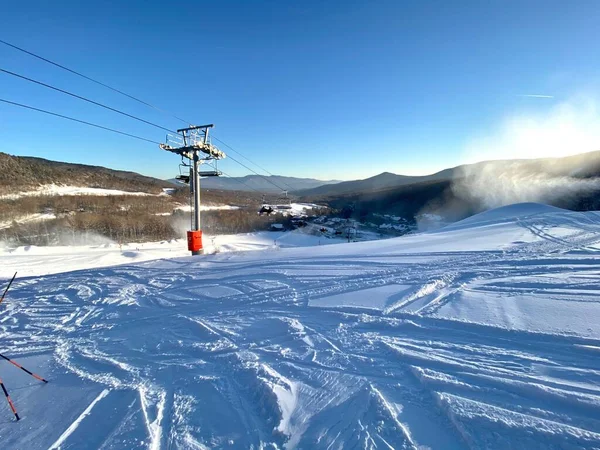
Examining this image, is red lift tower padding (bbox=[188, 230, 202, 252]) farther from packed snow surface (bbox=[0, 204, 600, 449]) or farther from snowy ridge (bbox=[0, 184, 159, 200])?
snowy ridge (bbox=[0, 184, 159, 200])

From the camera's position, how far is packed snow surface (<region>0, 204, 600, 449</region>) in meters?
2.55

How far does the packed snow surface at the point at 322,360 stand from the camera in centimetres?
255

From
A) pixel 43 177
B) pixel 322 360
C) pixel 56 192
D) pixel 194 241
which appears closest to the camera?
pixel 322 360

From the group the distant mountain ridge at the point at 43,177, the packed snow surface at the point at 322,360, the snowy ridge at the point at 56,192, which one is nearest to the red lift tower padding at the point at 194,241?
the packed snow surface at the point at 322,360

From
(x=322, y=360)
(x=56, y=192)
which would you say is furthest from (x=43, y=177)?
(x=322, y=360)

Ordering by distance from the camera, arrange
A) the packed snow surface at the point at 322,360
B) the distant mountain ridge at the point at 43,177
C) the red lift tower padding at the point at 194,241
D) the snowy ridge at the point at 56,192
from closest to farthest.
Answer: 1. the packed snow surface at the point at 322,360
2. the red lift tower padding at the point at 194,241
3. the snowy ridge at the point at 56,192
4. the distant mountain ridge at the point at 43,177

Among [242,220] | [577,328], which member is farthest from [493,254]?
[242,220]

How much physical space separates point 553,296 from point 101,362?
757 cm

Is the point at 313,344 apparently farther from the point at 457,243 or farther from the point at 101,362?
the point at 457,243

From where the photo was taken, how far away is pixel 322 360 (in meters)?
3.65

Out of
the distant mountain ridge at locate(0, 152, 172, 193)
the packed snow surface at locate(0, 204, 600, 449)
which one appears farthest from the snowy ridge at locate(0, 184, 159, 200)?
the packed snow surface at locate(0, 204, 600, 449)

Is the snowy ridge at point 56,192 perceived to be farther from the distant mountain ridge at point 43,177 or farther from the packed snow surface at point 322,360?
the packed snow surface at point 322,360

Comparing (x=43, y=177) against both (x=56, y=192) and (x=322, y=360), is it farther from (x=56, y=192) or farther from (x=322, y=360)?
(x=322, y=360)

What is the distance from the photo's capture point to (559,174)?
51.7 m
